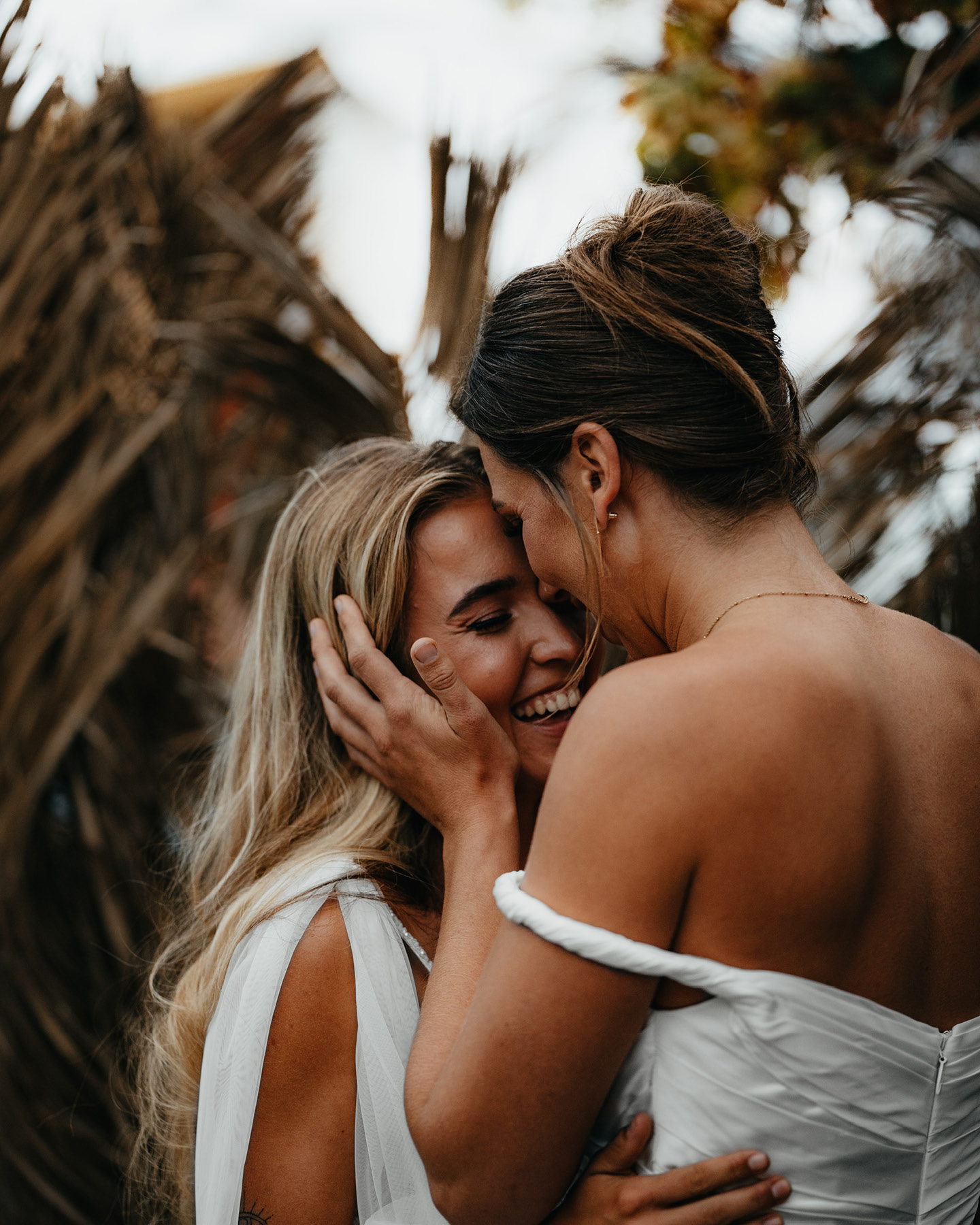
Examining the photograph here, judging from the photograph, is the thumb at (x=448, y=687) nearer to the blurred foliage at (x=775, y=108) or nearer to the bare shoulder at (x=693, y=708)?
the bare shoulder at (x=693, y=708)

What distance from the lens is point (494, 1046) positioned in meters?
1.25

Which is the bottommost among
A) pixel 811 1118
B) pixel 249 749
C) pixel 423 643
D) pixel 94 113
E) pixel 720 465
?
pixel 811 1118

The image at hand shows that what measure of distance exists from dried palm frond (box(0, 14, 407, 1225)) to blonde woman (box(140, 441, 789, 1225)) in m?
0.62

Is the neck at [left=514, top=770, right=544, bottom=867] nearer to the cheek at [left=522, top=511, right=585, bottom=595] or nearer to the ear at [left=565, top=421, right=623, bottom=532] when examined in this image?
the cheek at [left=522, top=511, right=585, bottom=595]

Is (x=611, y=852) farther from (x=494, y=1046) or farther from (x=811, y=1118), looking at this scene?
(x=811, y=1118)

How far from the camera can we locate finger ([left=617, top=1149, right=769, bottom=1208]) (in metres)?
1.30

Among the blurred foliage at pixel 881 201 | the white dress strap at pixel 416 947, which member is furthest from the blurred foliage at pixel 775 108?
the white dress strap at pixel 416 947

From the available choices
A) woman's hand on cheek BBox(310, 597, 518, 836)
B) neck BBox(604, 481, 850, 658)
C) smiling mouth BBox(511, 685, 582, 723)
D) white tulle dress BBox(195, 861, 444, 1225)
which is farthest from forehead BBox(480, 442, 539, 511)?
white tulle dress BBox(195, 861, 444, 1225)

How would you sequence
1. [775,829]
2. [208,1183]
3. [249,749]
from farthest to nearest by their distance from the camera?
[249,749] < [208,1183] < [775,829]

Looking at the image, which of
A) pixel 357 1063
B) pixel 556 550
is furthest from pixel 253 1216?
pixel 556 550

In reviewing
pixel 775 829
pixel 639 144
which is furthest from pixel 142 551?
pixel 775 829

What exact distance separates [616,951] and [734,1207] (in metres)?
0.40

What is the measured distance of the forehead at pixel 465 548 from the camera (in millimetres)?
2053

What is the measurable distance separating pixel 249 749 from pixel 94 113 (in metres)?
2.12
